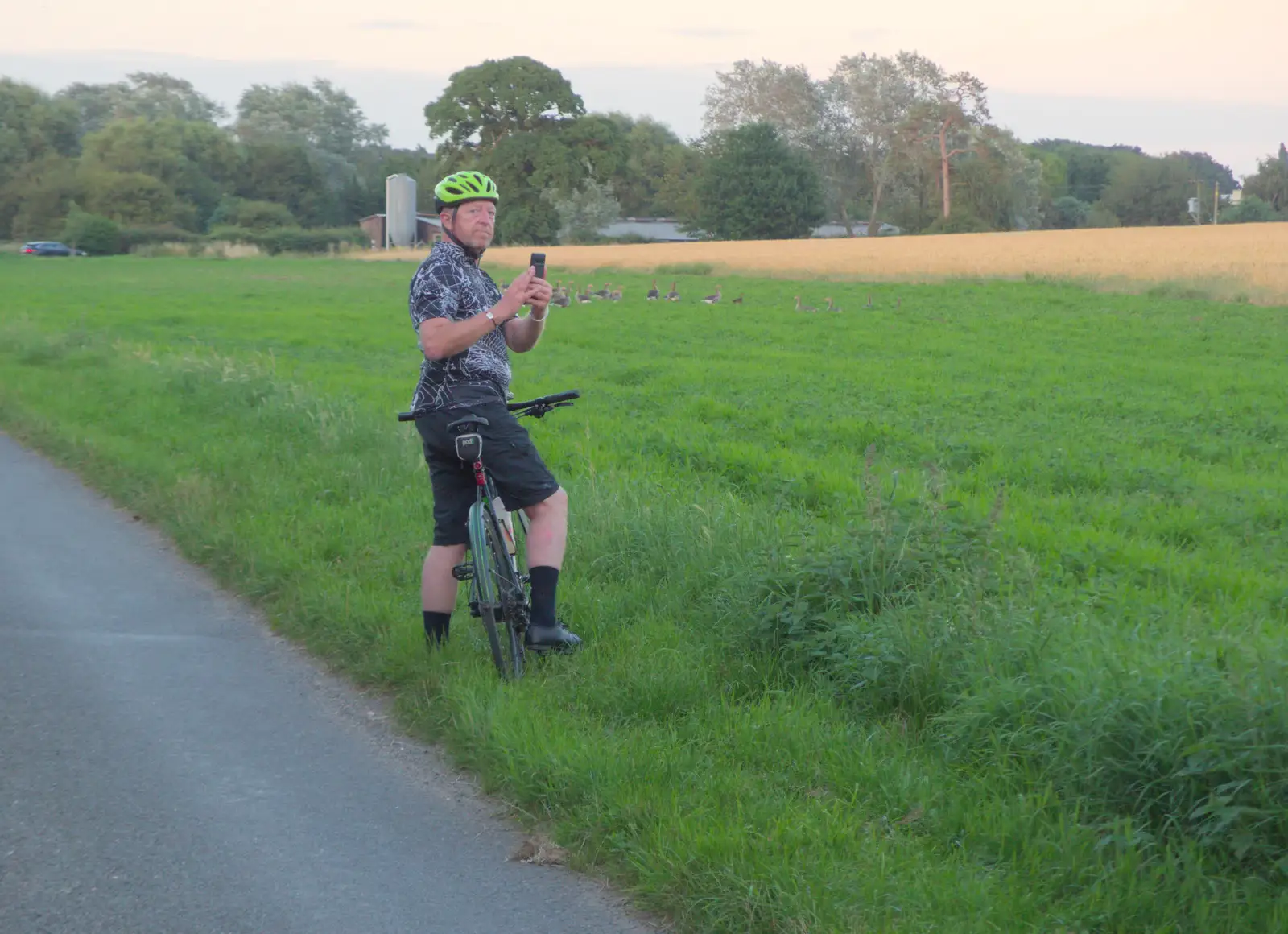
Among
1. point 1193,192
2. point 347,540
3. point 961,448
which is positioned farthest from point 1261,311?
point 1193,192

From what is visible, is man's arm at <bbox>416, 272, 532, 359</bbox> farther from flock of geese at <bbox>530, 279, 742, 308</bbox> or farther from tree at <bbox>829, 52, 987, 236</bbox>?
tree at <bbox>829, 52, 987, 236</bbox>

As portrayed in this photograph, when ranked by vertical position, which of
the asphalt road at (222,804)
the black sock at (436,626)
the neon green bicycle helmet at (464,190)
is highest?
the neon green bicycle helmet at (464,190)

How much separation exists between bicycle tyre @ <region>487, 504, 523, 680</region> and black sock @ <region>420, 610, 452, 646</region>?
0.33 meters

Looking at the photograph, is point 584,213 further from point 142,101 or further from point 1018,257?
point 142,101

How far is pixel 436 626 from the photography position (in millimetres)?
6035

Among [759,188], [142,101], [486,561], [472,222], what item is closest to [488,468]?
[486,561]

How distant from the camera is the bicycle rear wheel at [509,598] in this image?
5637 mm

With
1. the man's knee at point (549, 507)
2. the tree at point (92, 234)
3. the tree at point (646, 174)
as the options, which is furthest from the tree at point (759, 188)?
the man's knee at point (549, 507)

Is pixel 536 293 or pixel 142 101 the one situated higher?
pixel 142 101

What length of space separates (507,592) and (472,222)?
1.59 meters

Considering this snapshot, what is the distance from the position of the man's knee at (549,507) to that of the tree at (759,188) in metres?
86.4

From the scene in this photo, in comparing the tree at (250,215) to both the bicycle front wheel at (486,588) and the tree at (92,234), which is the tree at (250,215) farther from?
the bicycle front wheel at (486,588)

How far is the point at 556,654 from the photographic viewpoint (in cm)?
580

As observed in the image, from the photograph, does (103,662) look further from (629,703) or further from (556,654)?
(629,703)
